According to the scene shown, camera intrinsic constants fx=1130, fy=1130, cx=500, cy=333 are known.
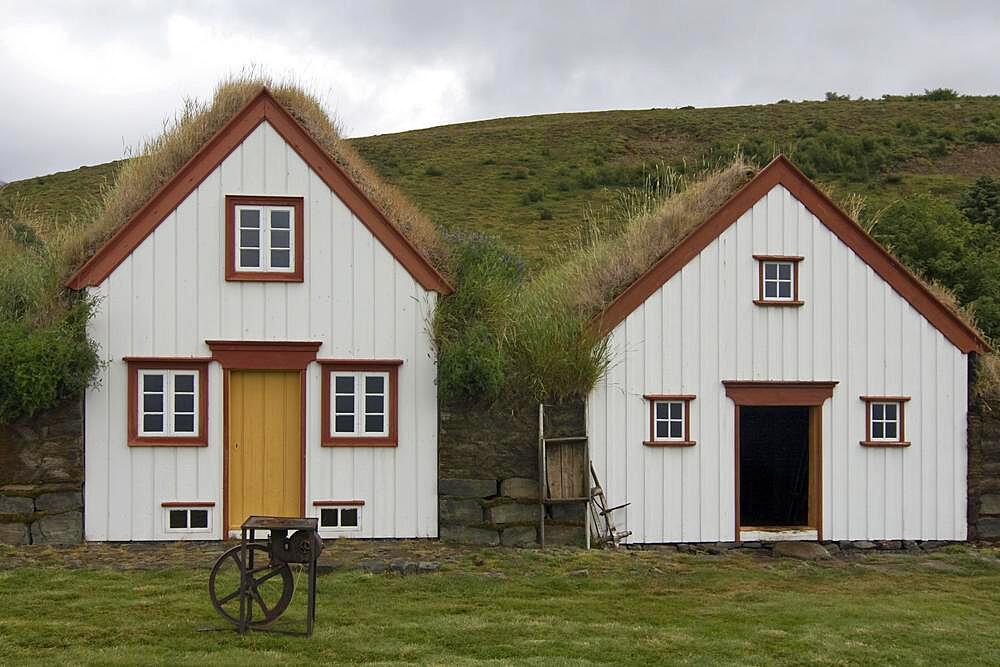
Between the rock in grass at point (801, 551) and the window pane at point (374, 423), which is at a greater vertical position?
the window pane at point (374, 423)

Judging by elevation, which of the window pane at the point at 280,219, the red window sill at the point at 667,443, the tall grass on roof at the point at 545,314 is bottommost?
the red window sill at the point at 667,443

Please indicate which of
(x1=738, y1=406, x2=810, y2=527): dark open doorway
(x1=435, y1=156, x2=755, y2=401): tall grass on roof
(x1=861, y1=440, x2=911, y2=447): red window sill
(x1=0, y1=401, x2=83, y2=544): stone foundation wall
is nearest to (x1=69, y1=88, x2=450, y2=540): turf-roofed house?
(x1=0, y1=401, x2=83, y2=544): stone foundation wall

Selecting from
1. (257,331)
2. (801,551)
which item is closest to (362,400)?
(257,331)

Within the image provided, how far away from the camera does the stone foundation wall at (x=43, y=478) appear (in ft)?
48.4

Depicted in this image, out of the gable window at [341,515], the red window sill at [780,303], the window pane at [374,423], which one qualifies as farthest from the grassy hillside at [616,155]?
the gable window at [341,515]

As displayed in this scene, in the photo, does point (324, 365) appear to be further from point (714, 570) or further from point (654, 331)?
point (714, 570)

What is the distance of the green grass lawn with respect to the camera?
998cm

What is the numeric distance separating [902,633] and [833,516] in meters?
5.15

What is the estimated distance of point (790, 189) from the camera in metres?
16.4

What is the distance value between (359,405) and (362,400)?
81 millimetres

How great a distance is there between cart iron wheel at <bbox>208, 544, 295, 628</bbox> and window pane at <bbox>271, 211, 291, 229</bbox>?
5.09 m

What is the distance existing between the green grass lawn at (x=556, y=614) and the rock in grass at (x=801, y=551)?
371 millimetres

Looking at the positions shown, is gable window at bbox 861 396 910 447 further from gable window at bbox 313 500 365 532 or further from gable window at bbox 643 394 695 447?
gable window at bbox 313 500 365 532

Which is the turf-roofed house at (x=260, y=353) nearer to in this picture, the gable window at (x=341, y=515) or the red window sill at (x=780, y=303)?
the gable window at (x=341, y=515)
